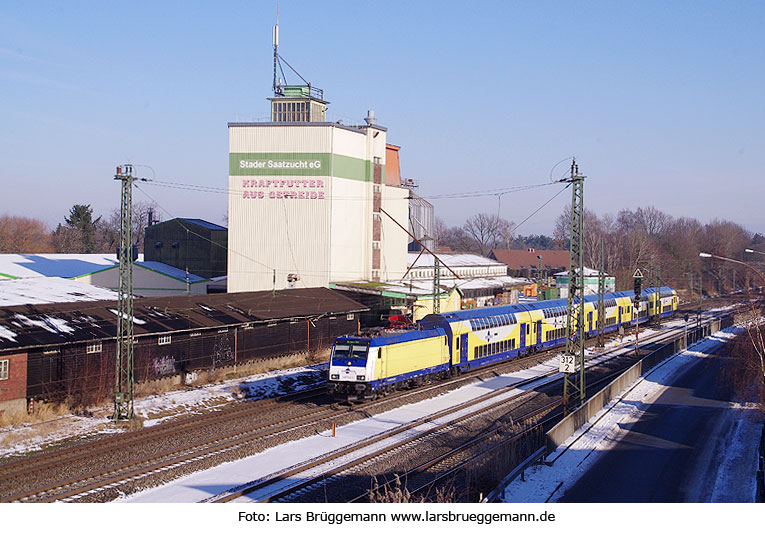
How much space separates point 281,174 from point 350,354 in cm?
3203

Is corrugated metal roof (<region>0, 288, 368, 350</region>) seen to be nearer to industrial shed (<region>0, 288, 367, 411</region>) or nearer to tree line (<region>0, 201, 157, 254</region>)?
industrial shed (<region>0, 288, 367, 411</region>)

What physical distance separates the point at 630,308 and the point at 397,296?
24.0 m

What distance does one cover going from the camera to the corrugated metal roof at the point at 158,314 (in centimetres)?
2821

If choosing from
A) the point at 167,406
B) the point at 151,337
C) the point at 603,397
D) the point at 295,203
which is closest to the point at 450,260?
the point at 295,203

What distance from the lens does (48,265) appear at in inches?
2653

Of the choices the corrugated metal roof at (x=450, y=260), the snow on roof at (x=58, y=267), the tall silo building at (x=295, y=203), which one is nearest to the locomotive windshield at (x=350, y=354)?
the tall silo building at (x=295, y=203)

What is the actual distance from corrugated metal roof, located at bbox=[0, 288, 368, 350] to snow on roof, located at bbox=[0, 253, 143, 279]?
2738 cm

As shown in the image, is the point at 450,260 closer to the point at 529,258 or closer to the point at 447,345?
the point at 447,345

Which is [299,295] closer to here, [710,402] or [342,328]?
[342,328]

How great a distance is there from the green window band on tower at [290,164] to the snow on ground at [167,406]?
2118 cm

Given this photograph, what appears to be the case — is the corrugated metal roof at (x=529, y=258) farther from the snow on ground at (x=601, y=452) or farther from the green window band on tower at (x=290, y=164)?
the snow on ground at (x=601, y=452)

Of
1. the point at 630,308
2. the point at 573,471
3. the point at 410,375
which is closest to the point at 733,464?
the point at 573,471

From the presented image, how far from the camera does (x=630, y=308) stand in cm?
6225

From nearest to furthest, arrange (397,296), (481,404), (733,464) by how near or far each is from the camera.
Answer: (733,464), (481,404), (397,296)
